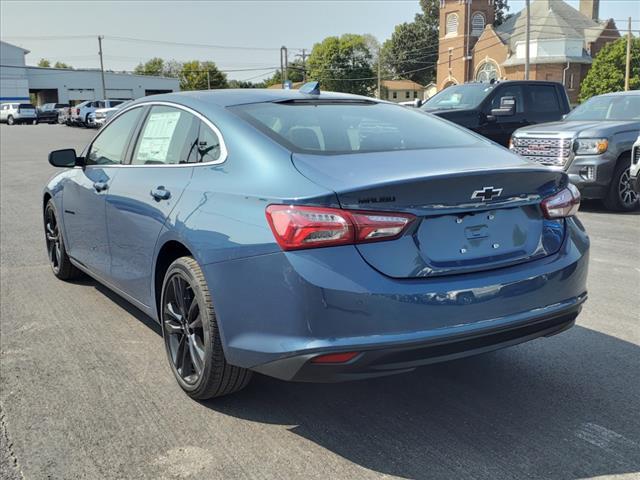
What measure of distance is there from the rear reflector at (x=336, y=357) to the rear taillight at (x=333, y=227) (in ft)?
1.52

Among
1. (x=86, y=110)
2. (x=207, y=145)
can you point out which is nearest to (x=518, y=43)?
(x=86, y=110)

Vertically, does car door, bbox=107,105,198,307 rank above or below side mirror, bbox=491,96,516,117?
below

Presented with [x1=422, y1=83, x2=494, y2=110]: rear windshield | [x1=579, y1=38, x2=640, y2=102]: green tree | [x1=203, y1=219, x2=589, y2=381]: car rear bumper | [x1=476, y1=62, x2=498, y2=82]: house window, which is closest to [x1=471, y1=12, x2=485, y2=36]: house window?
[x1=476, y1=62, x2=498, y2=82]: house window

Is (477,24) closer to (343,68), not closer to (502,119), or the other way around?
(343,68)

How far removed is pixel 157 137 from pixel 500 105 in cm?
958

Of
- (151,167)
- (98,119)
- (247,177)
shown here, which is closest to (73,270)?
(151,167)

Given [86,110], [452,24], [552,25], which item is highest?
[452,24]

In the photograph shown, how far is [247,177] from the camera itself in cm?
319

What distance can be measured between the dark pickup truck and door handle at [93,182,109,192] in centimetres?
878

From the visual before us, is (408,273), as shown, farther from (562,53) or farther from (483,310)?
(562,53)

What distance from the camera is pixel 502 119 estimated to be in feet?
42.0

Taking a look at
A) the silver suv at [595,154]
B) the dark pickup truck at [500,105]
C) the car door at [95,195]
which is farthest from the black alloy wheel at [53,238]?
the dark pickup truck at [500,105]

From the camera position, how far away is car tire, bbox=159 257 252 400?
328 cm

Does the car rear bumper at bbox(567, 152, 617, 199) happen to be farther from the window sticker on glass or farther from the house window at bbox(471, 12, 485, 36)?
the house window at bbox(471, 12, 485, 36)
